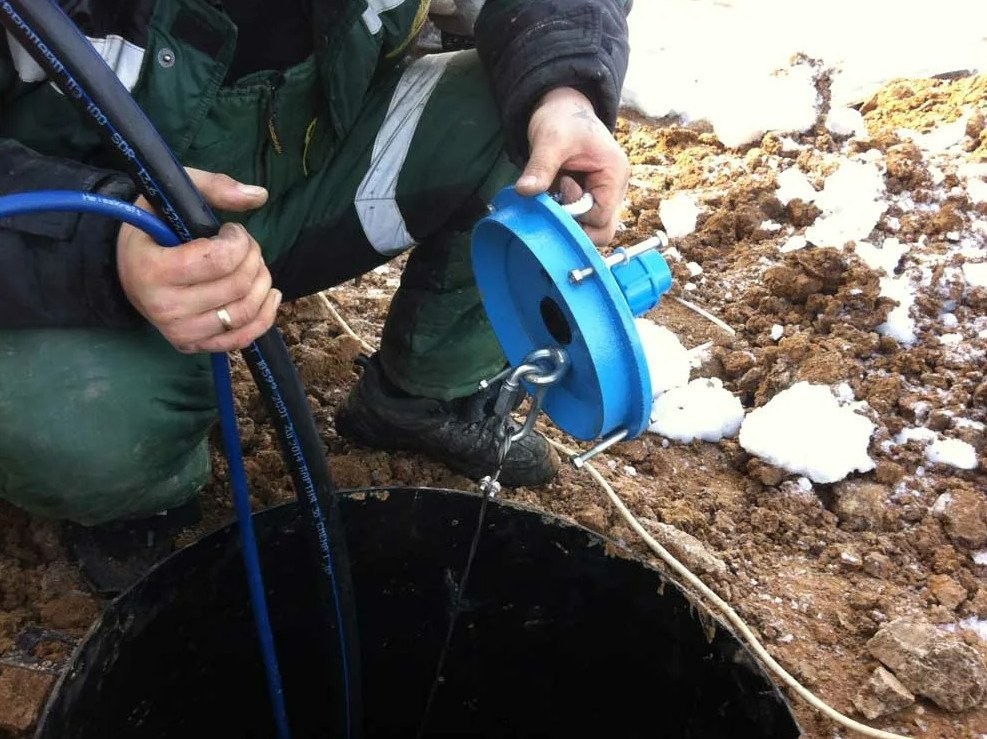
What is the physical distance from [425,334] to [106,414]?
499 millimetres

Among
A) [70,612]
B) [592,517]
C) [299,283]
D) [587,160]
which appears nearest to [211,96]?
[299,283]

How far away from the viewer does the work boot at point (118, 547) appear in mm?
1189

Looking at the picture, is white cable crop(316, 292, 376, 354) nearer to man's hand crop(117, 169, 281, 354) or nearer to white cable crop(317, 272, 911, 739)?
white cable crop(317, 272, 911, 739)

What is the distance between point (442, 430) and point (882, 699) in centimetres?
73

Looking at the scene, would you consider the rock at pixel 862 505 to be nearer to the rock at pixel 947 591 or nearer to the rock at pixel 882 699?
the rock at pixel 947 591

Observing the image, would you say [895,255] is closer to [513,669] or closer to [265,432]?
[513,669]

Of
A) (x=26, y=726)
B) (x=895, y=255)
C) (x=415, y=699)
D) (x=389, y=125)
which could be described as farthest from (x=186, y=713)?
(x=895, y=255)

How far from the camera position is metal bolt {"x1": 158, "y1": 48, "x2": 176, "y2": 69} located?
0.95 meters

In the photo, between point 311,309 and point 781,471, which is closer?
point 781,471

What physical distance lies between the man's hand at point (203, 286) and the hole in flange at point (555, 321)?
10.1 inches

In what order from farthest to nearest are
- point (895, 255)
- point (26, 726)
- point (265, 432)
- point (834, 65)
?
point (834, 65) < point (895, 255) < point (265, 432) < point (26, 726)

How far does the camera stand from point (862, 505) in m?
1.44

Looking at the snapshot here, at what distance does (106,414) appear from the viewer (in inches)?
38.3

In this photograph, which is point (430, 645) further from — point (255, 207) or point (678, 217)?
point (678, 217)
